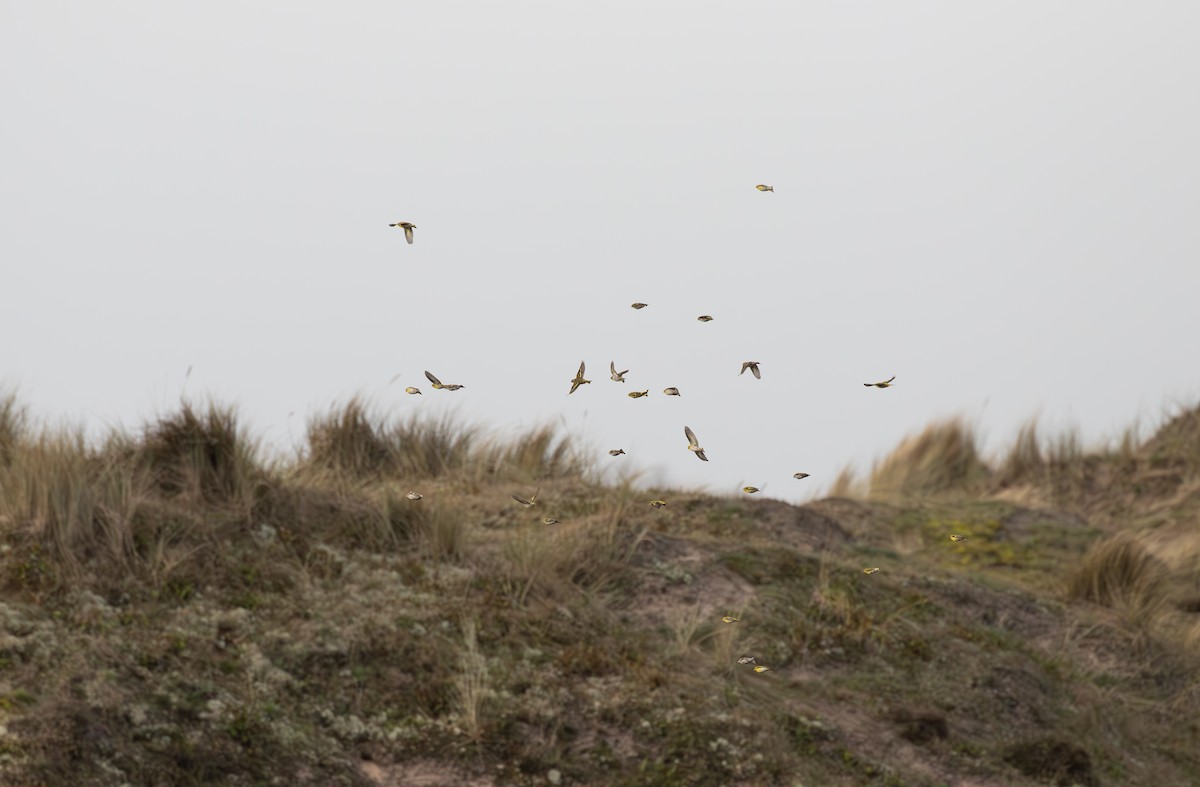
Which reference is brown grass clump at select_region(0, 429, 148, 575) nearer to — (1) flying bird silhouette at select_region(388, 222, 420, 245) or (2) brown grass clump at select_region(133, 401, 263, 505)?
(2) brown grass clump at select_region(133, 401, 263, 505)

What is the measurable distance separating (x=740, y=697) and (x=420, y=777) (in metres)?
2.04

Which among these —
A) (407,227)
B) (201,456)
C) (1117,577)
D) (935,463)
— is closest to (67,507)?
(201,456)

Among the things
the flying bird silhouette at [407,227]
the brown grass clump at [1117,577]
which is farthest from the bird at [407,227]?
the brown grass clump at [1117,577]

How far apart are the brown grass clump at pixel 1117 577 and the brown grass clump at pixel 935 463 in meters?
4.06

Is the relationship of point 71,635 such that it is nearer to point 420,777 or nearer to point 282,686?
point 282,686

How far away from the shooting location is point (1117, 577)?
12.4 m

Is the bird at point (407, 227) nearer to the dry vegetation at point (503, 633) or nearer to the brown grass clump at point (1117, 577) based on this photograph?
the dry vegetation at point (503, 633)

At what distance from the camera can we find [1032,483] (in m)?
17.0

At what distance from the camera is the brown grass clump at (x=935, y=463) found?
16.8m

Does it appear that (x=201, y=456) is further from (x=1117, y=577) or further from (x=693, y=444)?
(x=1117, y=577)

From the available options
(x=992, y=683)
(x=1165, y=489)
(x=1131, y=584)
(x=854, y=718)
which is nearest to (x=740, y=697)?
(x=854, y=718)

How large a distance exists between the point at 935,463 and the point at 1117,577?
4802mm

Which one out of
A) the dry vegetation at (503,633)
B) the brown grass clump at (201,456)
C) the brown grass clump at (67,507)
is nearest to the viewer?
the dry vegetation at (503,633)

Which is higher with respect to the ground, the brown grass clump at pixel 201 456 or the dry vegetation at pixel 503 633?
the brown grass clump at pixel 201 456
